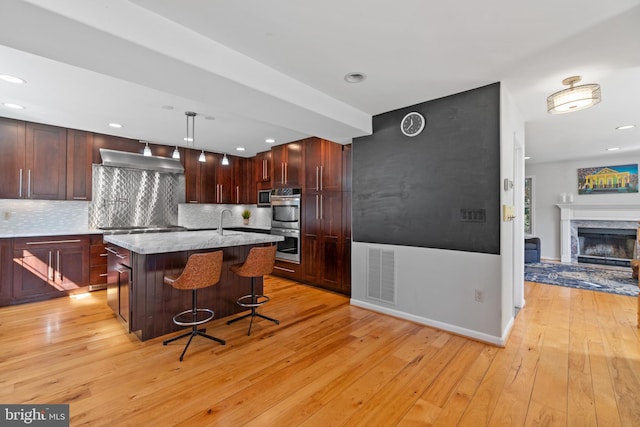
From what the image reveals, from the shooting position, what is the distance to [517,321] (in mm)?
3344

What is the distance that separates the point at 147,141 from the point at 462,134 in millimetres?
5000

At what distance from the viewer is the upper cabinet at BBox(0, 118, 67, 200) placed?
3.92 meters

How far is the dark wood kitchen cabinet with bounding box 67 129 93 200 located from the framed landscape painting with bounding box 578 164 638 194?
32.8 feet

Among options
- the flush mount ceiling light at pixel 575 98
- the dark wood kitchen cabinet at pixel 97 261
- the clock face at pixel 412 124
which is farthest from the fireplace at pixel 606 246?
the dark wood kitchen cabinet at pixel 97 261

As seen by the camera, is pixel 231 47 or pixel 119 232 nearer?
pixel 231 47

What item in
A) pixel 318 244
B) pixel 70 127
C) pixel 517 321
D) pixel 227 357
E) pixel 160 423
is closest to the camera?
pixel 160 423

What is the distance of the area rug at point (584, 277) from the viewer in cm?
468

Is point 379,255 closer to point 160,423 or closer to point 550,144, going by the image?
point 160,423

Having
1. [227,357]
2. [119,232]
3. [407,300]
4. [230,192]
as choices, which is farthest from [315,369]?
[230,192]

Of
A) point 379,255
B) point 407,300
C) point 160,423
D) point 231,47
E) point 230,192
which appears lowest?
point 160,423

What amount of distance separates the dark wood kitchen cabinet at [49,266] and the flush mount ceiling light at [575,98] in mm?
6012

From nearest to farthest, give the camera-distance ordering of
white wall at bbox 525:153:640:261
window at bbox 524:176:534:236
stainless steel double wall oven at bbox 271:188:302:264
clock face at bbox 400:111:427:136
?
clock face at bbox 400:111:427:136
stainless steel double wall oven at bbox 271:188:302:264
white wall at bbox 525:153:640:261
window at bbox 524:176:534:236

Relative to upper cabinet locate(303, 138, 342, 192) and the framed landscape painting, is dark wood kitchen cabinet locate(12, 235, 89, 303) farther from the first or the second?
the framed landscape painting

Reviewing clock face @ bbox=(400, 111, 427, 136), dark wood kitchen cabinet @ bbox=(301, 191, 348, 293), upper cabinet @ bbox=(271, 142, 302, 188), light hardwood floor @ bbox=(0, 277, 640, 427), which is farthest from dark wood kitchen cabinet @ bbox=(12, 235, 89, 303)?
clock face @ bbox=(400, 111, 427, 136)
